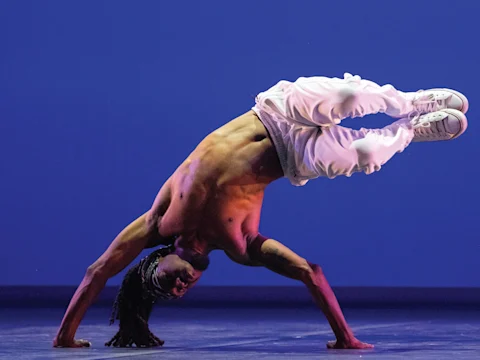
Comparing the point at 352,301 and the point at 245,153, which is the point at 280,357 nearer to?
the point at 245,153

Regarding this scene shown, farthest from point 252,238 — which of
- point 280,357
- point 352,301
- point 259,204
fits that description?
point 352,301

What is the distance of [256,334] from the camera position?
4.61 meters

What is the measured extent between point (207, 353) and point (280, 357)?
1.00ft

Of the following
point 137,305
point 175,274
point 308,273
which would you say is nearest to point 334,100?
point 308,273

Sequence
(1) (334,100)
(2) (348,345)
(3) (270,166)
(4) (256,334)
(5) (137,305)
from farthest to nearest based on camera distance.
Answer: (4) (256,334)
(5) (137,305)
(3) (270,166)
(2) (348,345)
(1) (334,100)

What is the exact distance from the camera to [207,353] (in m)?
3.68

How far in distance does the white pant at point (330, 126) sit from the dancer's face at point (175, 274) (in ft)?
1.74

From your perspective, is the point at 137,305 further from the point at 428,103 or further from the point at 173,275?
the point at 428,103

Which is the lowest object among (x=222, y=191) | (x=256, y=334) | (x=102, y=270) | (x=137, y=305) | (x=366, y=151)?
(x=256, y=334)

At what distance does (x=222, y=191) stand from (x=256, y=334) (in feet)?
2.91

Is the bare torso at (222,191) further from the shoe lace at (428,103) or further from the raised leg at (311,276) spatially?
the shoe lace at (428,103)

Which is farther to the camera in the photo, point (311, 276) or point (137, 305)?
point (137, 305)

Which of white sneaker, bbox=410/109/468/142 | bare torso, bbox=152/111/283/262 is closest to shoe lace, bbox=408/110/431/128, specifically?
white sneaker, bbox=410/109/468/142

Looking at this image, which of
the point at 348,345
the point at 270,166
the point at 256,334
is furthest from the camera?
the point at 256,334
